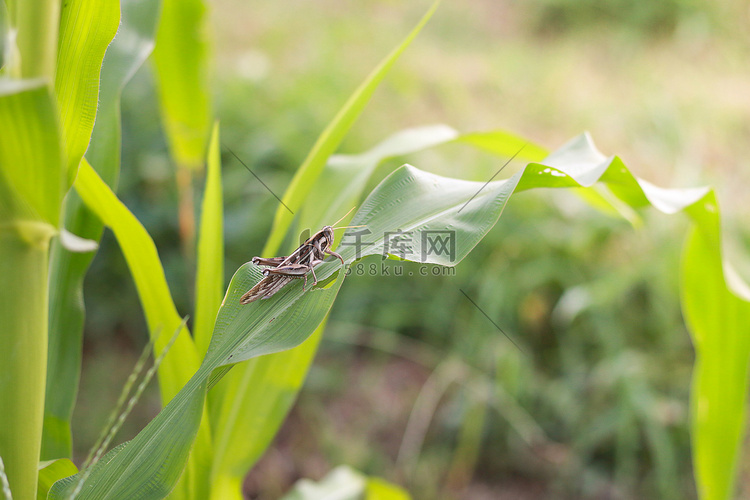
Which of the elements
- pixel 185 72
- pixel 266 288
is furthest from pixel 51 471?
pixel 185 72

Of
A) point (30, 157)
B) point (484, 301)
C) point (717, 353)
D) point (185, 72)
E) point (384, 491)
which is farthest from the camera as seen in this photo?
point (484, 301)

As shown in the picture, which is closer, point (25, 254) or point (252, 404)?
point (25, 254)

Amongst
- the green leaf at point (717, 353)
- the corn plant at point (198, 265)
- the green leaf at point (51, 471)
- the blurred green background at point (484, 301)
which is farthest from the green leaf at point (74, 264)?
the blurred green background at point (484, 301)

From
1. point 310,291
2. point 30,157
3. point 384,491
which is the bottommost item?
point 384,491

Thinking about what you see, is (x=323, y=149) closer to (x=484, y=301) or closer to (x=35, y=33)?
(x=35, y=33)

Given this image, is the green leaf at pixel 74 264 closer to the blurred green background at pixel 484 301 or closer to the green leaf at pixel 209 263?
the green leaf at pixel 209 263

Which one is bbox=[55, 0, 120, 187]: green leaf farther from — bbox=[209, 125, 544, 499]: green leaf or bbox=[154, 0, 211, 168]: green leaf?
bbox=[154, 0, 211, 168]: green leaf
